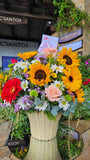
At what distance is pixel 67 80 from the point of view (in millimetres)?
462

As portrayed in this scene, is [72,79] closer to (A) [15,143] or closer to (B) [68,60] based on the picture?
(B) [68,60]

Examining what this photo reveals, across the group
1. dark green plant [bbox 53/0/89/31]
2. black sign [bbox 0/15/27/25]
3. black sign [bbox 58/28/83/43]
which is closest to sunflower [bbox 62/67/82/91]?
black sign [bbox 58/28/83/43]

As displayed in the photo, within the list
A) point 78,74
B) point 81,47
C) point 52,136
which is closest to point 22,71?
point 78,74

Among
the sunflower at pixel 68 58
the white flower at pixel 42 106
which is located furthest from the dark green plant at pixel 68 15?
the white flower at pixel 42 106

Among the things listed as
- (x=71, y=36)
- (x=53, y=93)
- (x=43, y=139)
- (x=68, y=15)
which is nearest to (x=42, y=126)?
(x=43, y=139)

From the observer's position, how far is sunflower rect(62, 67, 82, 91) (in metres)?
0.46

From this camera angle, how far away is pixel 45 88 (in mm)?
452

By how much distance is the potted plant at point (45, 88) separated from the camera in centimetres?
46

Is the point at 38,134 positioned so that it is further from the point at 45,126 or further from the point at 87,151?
the point at 87,151

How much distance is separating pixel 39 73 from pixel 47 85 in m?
0.07

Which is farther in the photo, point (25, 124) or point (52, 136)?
point (25, 124)

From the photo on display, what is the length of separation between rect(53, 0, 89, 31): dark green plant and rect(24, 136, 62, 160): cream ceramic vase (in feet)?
8.66

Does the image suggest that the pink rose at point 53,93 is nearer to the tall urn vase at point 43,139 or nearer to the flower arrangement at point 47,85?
the flower arrangement at point 47,85

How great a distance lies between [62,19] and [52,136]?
3024 millimetres
